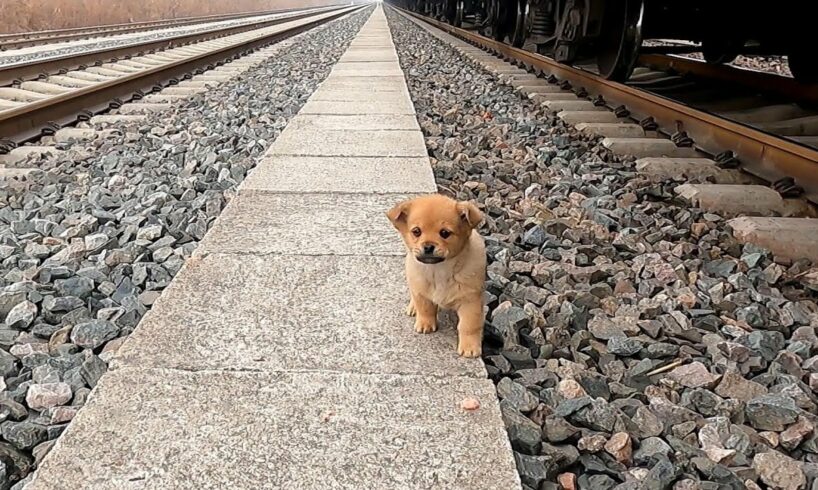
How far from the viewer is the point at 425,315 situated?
1851 millimetres

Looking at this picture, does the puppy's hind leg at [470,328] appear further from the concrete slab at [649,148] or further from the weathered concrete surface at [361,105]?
the weathered concrete surface at [361,105]

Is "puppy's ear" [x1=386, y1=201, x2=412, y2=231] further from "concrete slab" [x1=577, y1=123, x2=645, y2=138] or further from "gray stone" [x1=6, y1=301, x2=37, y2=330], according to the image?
"concrete slab" [x1=577, y1=123, x2=645, y2=138]

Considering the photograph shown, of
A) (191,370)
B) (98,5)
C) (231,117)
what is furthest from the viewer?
(98,5)

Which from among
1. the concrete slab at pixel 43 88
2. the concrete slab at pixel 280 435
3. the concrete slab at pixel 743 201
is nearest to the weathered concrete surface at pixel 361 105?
the concrete slab at pixel 743 201

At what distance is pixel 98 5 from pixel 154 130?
782 inches

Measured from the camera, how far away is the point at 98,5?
2178 cm

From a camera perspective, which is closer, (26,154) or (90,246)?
(90,246)

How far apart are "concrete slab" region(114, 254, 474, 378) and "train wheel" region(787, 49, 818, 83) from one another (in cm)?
443

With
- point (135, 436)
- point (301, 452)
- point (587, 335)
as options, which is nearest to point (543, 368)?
point (587, 335)

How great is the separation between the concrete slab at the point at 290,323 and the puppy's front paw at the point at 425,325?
0.7 inches

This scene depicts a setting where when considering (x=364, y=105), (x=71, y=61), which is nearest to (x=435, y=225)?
(x=364, y=105)

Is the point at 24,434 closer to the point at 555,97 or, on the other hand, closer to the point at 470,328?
the point at 470,328

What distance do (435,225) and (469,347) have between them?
344 millimetres

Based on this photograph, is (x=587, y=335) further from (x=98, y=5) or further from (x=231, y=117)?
(x=98, y=5)
